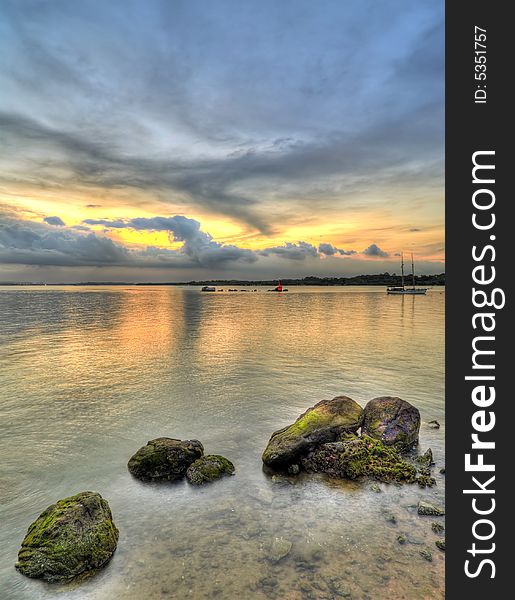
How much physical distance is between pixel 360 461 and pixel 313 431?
186 centimetres

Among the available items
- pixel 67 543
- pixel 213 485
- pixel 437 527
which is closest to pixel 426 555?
pixel 437 527

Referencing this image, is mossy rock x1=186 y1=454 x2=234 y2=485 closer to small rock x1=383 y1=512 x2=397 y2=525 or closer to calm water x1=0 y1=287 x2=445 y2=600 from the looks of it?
calm water x1=0 y1=287 x2=445 y2=600

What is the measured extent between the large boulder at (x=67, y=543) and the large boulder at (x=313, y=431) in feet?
18.4

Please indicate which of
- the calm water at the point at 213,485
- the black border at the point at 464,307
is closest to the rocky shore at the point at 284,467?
the calm water at the point at 213,485

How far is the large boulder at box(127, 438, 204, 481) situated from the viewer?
38.4ft

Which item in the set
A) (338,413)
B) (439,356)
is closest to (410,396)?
(338,413)

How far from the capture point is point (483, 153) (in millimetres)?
5031

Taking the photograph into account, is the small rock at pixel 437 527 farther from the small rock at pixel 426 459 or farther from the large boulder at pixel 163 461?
the large boulder at pixel 163 461

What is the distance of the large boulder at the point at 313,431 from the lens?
12.3 meters

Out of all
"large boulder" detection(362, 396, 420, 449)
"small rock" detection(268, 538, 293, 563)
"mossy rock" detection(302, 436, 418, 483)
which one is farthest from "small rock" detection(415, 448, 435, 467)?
"small rock" detection(268, 538, 293, 563)

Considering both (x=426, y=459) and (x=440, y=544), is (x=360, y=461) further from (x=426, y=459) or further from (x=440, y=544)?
(x=440, y=544)

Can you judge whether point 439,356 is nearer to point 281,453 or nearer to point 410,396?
point 410,396

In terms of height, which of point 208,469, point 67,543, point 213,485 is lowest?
point 213,485

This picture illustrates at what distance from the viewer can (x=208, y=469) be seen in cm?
1163
